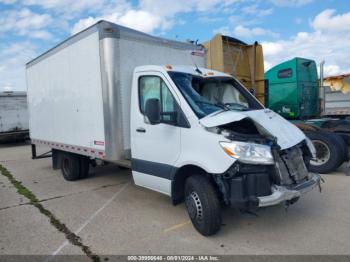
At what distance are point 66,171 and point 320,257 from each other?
19.9ft

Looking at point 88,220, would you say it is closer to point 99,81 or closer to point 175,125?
point 175,125

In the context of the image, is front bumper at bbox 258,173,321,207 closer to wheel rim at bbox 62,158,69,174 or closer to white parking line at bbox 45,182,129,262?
white parking line at bbox 45,182,129,262

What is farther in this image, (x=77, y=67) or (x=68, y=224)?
(x=77, y=67)

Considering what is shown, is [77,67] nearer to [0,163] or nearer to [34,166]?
[34,166]

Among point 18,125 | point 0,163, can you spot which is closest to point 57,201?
point 0,163

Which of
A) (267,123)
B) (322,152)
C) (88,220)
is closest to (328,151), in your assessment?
(322,152)

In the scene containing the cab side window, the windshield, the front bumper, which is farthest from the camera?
the cab side window

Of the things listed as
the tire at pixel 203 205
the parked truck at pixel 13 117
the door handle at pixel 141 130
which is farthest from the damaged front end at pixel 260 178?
the parked truck at pixel 13 117

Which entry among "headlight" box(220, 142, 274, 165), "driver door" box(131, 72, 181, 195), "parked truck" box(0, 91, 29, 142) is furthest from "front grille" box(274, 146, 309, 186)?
"parked truck" box(0, 91, 29, 142)

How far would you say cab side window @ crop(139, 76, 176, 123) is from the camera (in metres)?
4.46

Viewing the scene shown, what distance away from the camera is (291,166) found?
13.3 ft

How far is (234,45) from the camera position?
920 centimetres

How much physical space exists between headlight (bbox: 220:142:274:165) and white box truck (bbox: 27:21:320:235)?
12 millimetres

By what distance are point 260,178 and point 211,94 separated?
1.92m
